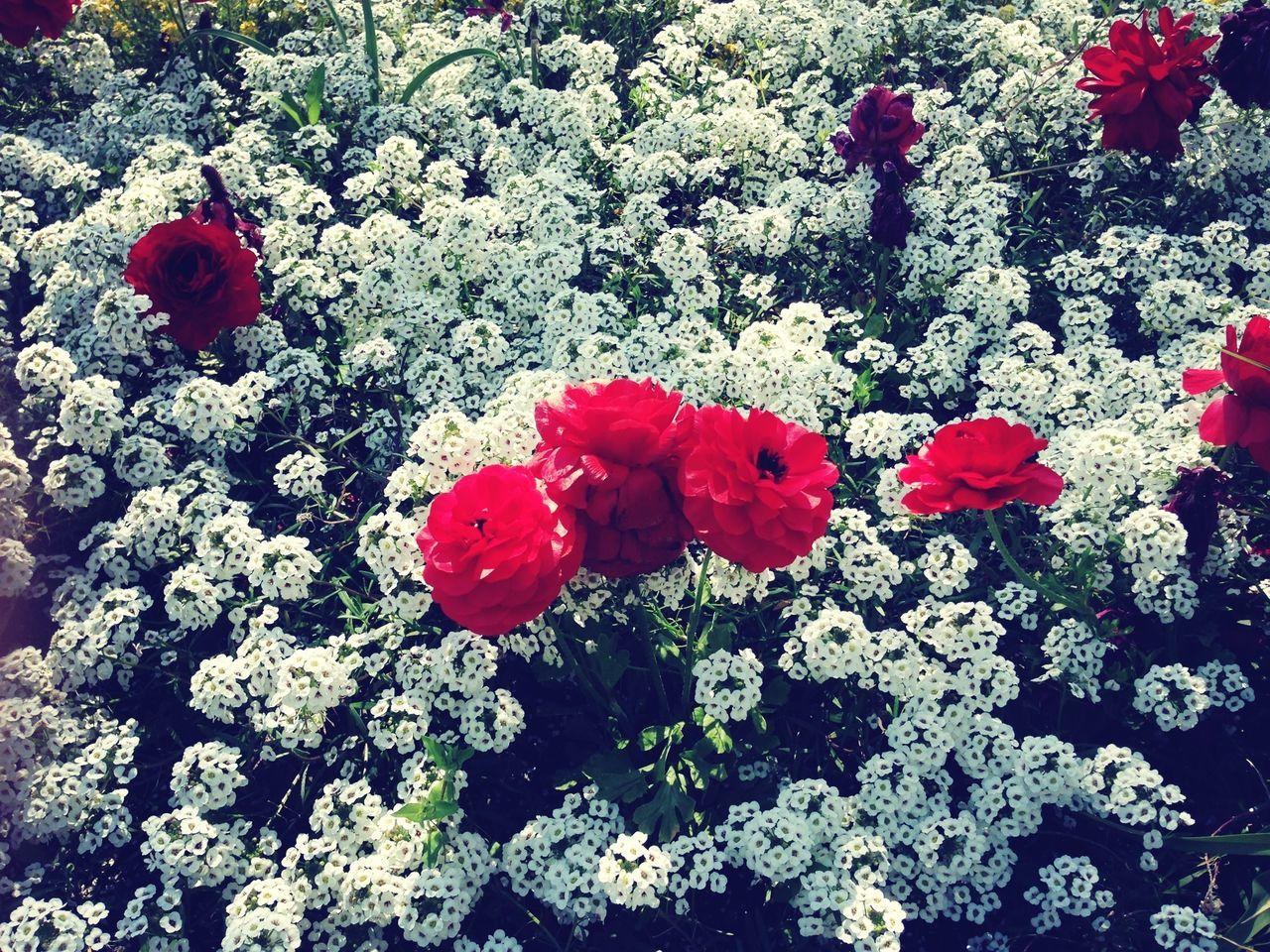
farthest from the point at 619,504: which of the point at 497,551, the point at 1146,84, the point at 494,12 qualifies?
the point at 494,12

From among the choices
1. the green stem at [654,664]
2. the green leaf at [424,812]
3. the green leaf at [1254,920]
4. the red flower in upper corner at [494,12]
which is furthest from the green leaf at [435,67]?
the green leaf at [1254,920]

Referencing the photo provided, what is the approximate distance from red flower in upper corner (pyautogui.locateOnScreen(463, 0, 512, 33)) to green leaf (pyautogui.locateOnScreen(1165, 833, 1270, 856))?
5.38 m

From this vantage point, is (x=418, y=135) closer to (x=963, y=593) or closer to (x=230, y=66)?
(x=230, y=66)

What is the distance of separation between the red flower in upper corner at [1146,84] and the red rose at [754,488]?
2.88 meters

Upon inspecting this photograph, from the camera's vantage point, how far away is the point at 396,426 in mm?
4320

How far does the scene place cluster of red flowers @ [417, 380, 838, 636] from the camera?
2666mm

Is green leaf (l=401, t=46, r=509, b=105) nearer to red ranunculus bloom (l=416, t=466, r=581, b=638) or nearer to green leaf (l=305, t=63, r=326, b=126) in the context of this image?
green leaf (l=305, t=63, r=326, b=126)

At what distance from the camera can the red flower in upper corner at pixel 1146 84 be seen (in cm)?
462

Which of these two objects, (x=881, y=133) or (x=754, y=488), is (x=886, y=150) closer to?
(x=881, y=133)

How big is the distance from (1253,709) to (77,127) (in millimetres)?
6229

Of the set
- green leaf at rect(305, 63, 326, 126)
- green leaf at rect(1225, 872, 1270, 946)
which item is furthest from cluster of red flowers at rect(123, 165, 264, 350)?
green leaf at rect(1225, 872, 1270, 946)

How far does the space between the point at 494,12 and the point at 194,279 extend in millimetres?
3092

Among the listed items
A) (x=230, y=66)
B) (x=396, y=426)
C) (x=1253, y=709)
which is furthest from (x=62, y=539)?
(x=1253, y=709)

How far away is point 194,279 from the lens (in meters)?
4.12
